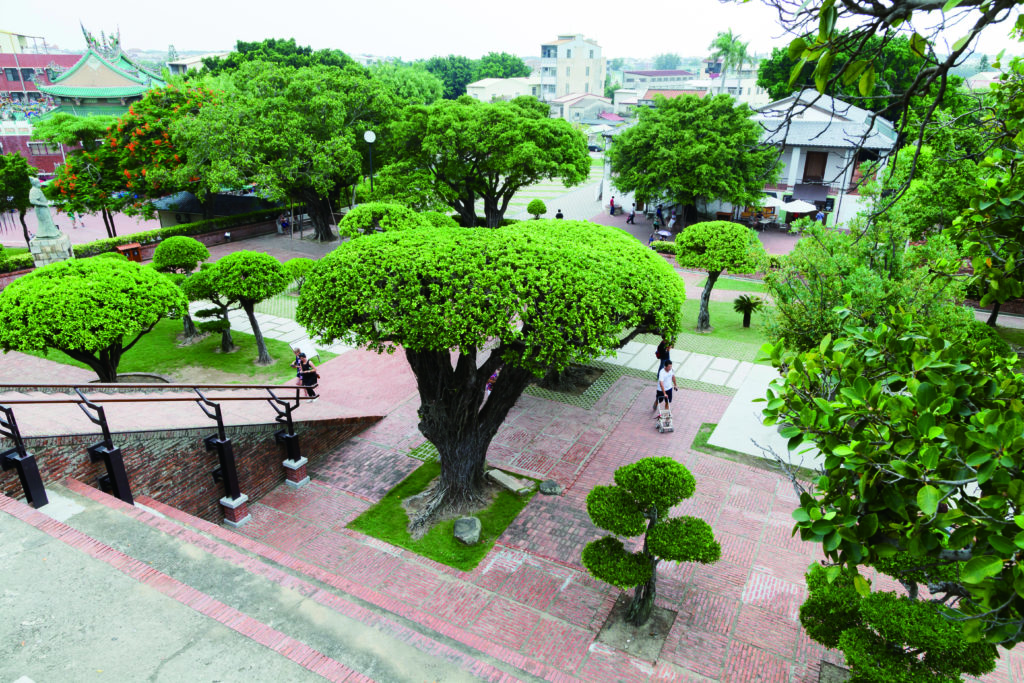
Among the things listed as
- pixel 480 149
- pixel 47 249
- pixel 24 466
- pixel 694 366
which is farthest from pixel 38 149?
pixel 694 366

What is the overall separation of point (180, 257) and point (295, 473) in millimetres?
9766

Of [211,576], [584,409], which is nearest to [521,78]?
[584,409]

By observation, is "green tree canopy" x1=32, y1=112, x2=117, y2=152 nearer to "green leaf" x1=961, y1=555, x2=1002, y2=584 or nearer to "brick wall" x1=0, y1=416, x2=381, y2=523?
"brick wall" x1=0, y1=416, x2=381, y2=523

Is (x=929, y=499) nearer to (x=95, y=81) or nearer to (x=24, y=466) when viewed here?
(x=24, y=466)

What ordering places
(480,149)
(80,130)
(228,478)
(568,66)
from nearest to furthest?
(228,478), (480,149), (80,130), (568,66)

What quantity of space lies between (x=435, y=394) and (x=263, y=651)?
17.2 feet

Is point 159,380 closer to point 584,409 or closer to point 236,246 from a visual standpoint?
point 584,409

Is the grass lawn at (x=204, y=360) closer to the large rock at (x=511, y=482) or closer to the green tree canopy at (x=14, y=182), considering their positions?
the large rock at (x=511, y=482)

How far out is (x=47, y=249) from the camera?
17.8 metres

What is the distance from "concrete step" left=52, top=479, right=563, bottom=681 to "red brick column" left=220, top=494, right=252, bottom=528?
203cm

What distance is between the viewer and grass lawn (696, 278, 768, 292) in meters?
24.1

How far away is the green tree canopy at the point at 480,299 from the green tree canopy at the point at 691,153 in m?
21.0

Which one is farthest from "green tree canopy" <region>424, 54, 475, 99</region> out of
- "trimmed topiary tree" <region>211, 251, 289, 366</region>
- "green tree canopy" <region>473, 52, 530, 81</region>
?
"trimmed topiary tree" <region>211, 251, 289, 366</region>

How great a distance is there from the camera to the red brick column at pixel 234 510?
991 cm
